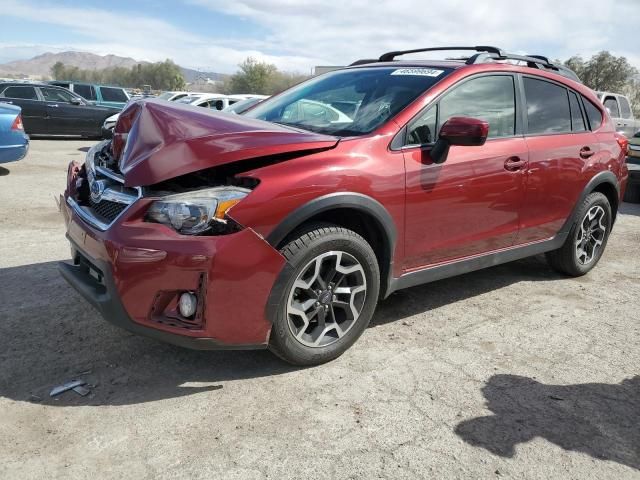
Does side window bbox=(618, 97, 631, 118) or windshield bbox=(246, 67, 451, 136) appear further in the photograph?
side window bbox=(618, 97, 631, 118)

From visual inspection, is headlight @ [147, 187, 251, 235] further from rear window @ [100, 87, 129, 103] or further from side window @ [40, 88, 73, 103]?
rear window @ [100, 87, 129, 103]

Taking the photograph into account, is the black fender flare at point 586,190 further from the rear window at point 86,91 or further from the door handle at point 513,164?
the rear window at point 86,91

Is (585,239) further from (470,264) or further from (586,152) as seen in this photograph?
(470,264)

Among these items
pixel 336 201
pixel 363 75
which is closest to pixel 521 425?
pixel 336 201

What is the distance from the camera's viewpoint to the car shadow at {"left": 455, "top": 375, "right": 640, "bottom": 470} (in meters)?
2.61

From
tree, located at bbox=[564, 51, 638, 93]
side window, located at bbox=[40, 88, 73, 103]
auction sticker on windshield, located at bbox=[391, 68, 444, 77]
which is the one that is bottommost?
auction sticker on windshield, located at bbox=[391, 68, 444, 77]

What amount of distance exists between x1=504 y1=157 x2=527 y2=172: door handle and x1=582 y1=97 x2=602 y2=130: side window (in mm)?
1274

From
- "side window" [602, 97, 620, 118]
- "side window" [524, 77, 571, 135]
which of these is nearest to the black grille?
"side window" [524, 77, 571, 135]

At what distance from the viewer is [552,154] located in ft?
14.2

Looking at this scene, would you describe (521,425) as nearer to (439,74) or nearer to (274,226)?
(274,226)

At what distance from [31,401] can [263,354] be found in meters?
1.24

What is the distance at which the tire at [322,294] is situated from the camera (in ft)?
9.65

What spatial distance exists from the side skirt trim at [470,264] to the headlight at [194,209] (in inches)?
50.0

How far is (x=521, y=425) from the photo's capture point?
275 cm
